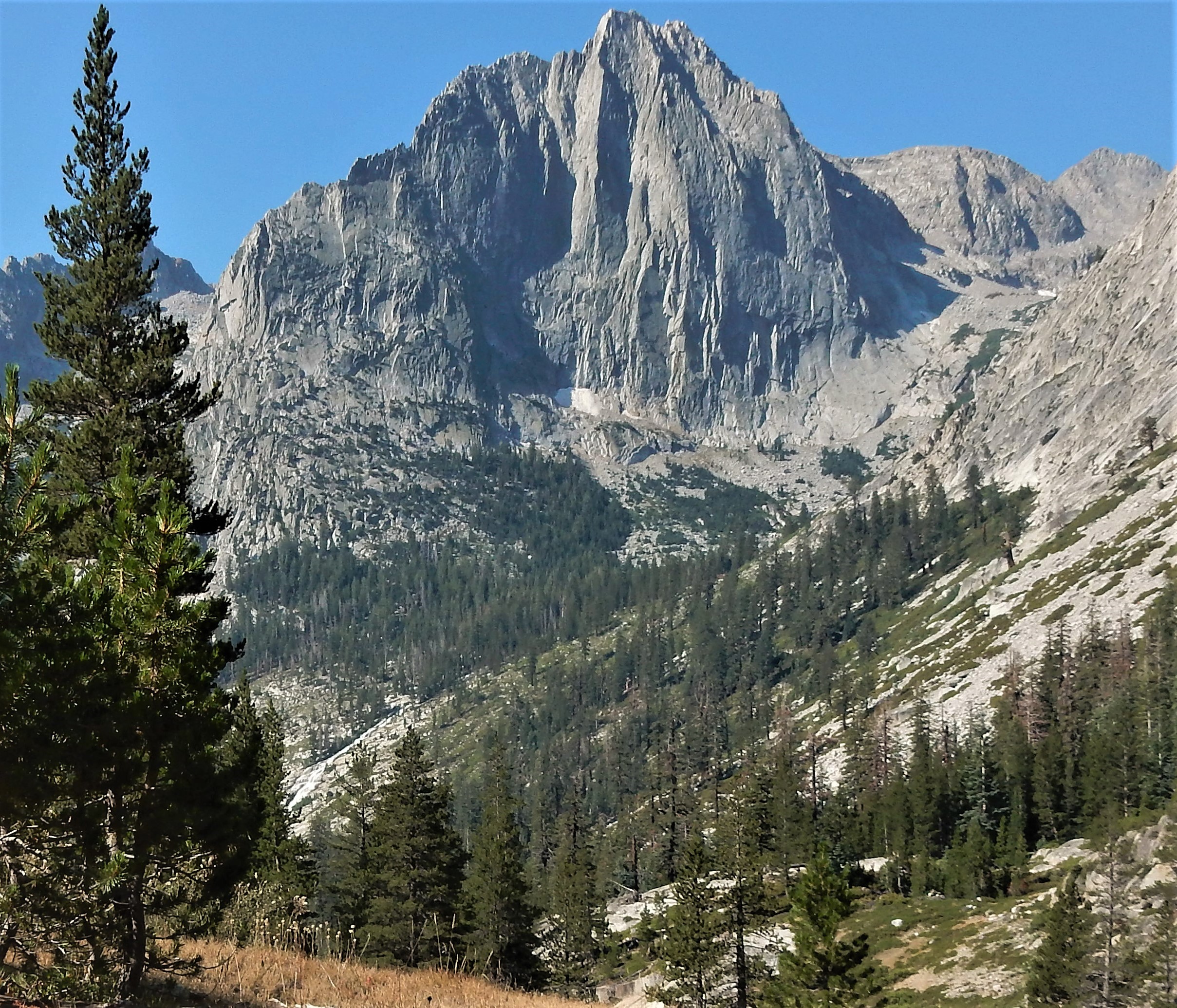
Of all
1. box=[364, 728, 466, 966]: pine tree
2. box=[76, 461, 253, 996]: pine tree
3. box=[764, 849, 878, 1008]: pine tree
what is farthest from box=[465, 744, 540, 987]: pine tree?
box=[76, 461, 253, 996]: pine tree

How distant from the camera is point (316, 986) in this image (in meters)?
15.6

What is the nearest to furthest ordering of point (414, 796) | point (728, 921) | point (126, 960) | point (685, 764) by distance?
1. point (126, 960)
2. point (728, 921)
3. point (414, 796)
4. point (685, 764)

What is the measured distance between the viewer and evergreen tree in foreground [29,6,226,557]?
27.2 meters

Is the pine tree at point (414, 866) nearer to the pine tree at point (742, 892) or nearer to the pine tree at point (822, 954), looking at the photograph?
the pine tree at point (742, 892)

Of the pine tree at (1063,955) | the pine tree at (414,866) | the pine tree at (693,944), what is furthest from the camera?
the pine tree at (693,944)

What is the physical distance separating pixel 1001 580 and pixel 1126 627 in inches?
1850

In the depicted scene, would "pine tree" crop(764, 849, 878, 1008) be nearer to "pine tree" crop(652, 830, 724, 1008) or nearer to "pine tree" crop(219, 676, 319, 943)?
"pine tree" crop(652, 830, 724, 1008)

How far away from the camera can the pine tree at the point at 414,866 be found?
44.1 m

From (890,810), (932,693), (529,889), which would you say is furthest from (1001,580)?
(529,889)

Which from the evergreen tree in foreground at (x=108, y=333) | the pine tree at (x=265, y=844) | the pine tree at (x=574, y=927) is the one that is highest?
the evergreen tree in foreground at (x=108, y=333)

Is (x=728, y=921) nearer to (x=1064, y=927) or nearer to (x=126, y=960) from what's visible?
(x=1064, y=927)

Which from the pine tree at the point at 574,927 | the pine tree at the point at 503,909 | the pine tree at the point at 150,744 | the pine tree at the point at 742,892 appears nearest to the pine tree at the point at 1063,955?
the pine tree at the point at 742,892

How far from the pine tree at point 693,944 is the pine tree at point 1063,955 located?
1435 centimetres

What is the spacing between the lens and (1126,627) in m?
122
